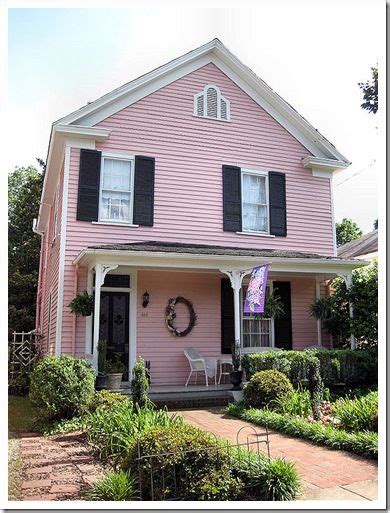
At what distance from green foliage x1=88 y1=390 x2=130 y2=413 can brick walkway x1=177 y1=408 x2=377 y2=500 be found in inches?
53.0

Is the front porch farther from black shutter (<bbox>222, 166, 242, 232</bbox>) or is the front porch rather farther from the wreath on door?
black shutter (<bbox>222, 166, 242, 232</bbox>)

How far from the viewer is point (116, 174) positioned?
36.0ft

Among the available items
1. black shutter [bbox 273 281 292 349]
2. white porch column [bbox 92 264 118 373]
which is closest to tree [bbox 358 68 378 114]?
black shutter [bbox 273 281 292 349]

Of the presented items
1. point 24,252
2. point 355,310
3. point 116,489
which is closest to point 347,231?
point 24,252

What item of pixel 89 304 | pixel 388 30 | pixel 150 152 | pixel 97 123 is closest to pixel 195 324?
pixel 89 304

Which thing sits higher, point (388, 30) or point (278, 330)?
point (388, 30)

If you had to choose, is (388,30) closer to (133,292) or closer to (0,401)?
(0,401)

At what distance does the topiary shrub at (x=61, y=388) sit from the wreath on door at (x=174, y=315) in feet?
10.8

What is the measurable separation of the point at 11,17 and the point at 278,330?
8.97 metres

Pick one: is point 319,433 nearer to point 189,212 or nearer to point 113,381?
point 113,381

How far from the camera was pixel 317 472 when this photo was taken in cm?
495

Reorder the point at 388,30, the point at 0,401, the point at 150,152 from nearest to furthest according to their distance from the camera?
the point at 0,401, the point at 388,30, the point at 150,152

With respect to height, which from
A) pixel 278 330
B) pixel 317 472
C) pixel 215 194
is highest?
pixel 215 194

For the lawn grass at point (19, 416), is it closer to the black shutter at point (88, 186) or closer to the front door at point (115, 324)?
the front door at point (115, 324)
